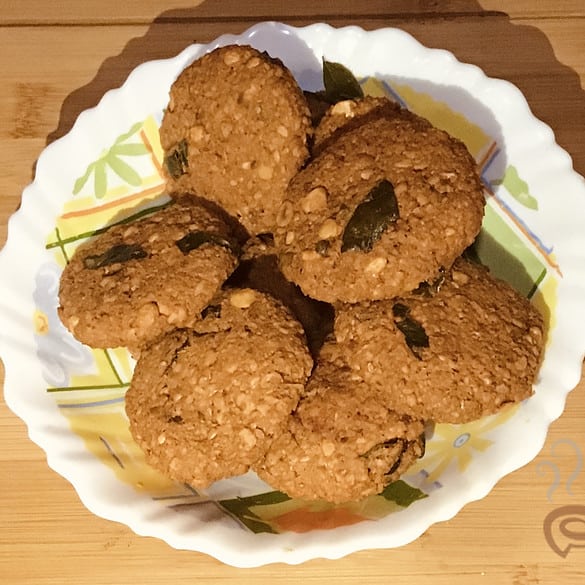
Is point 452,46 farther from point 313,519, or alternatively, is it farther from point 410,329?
point 313,519

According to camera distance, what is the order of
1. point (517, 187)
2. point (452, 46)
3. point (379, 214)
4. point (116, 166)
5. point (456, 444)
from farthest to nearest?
1. point (452, 46)
2. point (116, 166)
3. point (517, 187)
4. point (456, 444)
5. point (379, 214)

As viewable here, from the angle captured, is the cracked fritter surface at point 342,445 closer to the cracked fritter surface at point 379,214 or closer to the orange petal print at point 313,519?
the orange petal print at point 313,519

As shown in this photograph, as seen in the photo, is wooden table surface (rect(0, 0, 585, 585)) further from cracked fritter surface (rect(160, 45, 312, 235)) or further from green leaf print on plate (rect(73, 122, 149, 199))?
cracked fritter surface (rect(160, 45, 312, 235))

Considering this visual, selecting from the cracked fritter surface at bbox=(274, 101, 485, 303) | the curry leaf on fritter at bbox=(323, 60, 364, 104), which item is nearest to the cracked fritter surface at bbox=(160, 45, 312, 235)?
the cracked fritter surface at bbox=(274, 101, 485, 303)

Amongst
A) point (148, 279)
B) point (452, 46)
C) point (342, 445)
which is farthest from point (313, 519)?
point (452, 46)

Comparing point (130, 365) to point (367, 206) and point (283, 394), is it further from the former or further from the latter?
point (367, 206)

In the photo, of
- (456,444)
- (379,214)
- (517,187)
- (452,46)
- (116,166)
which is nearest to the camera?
(379,214)
